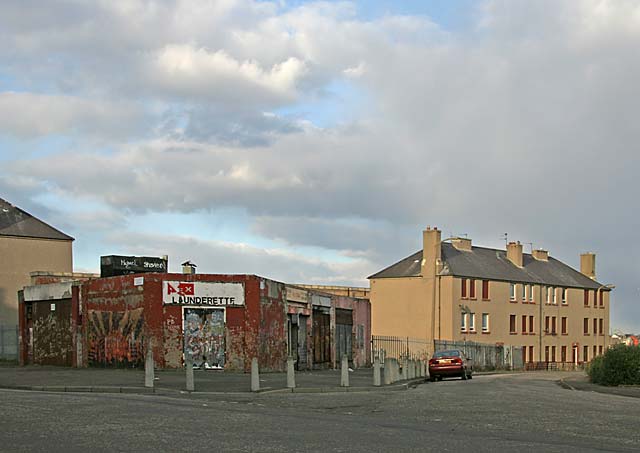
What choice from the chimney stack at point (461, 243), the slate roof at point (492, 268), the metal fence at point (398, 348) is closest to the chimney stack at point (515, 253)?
the slate roof at point (492, 268)

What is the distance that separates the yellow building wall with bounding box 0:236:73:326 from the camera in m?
61.3

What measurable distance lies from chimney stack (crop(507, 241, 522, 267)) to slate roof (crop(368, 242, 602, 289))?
16.5 inches

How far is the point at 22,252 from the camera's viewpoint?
63469 millimetres

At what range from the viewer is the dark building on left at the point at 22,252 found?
61531 mm

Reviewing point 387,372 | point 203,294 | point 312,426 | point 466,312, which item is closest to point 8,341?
point 203,294

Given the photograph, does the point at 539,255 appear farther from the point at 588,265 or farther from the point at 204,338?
the point at 204,338

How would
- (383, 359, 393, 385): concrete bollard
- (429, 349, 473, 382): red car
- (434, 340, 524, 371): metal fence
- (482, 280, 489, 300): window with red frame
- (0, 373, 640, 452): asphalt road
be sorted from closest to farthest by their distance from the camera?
(0, 373, 640, 452): asphalt road < (383, 359, 393, 385): concrete bollard < (429, 349, 473, 382): red car < (434, 340, 524, 371): metal fence < (482, 280, 489, 300): window with red frame

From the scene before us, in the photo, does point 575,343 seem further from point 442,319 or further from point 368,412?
point 368,412

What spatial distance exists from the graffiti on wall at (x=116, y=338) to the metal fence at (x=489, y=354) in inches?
1276

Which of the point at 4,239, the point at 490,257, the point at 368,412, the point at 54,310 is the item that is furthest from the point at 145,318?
the point at 490,257

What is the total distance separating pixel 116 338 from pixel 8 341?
1475 centimetres

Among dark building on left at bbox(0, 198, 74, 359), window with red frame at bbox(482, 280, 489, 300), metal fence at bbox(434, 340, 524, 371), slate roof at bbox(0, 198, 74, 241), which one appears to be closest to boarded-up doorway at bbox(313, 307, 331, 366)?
metal fence at bbox(434, 340, 524, 371)

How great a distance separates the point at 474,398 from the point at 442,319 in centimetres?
5258

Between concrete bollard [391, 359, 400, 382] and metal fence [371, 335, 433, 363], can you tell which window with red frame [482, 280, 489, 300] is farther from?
concrete bollard [391, 359, 400, 382]
